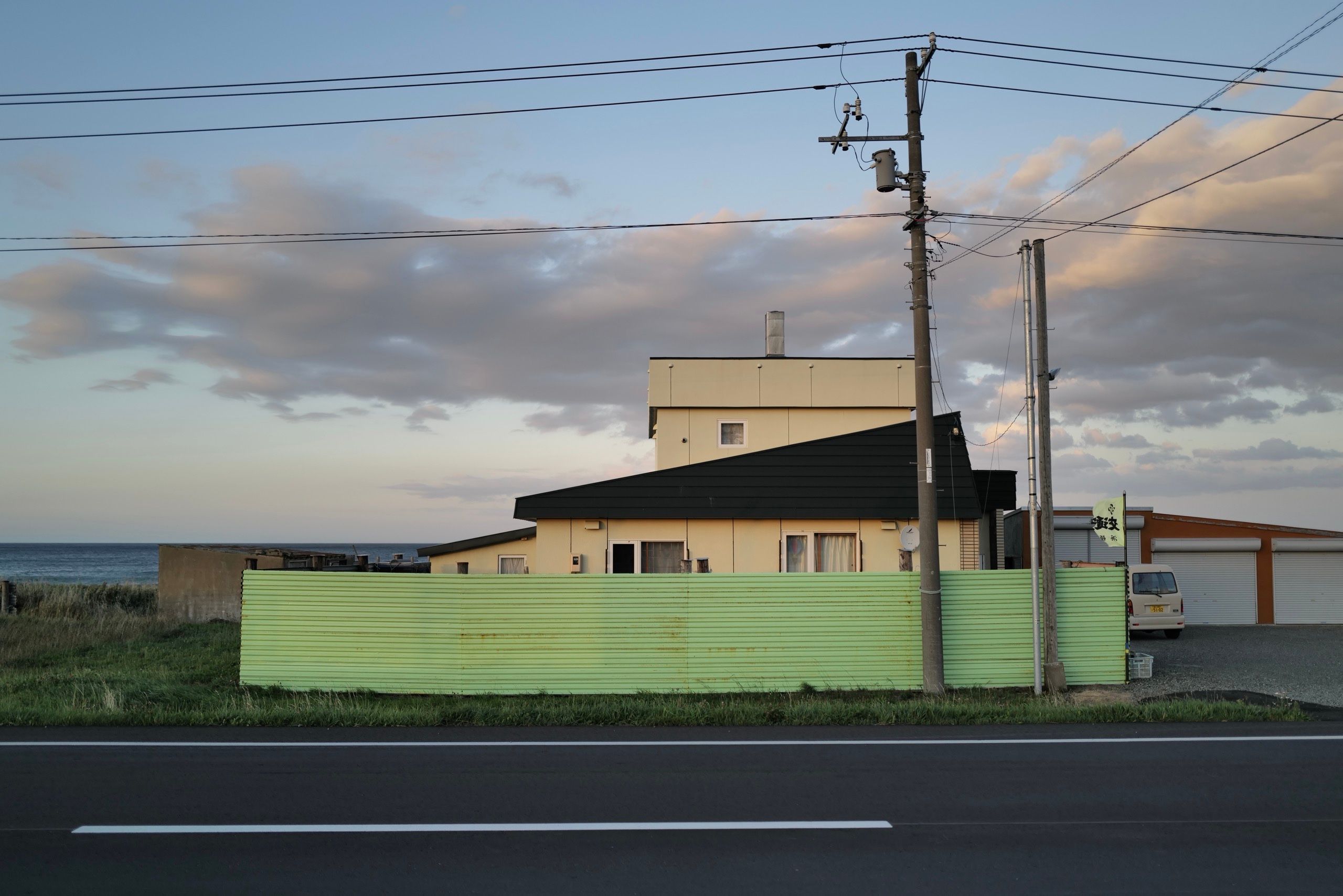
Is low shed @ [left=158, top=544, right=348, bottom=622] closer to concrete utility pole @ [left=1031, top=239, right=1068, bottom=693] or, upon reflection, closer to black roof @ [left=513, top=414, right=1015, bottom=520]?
black roof @ [left=513, top=414, right=1015, bottom=520]

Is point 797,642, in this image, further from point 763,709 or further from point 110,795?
point 110,795

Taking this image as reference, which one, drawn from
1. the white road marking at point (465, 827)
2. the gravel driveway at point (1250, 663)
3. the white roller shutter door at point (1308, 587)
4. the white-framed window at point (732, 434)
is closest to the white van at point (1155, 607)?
the gravel driveway at point (1250, 663)

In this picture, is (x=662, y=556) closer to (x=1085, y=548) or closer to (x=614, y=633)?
(x=614, y=633)


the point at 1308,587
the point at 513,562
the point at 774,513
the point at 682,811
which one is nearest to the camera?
the point at 682,811

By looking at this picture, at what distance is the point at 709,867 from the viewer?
6340mm

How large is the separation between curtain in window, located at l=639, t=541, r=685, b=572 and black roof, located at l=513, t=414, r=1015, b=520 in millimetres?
690

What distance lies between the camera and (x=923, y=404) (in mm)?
14414

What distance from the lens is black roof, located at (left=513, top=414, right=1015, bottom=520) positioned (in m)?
20.6

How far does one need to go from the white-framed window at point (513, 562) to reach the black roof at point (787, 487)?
17.0 feet

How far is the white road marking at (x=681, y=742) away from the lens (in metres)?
10.6

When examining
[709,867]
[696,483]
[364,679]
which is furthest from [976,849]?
[696,483]

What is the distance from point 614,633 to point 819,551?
7493 mm

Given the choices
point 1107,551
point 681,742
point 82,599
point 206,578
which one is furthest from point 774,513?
point 82,599

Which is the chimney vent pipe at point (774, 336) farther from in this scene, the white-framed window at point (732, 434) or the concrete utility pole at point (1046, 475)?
the concrete utility pole at point (1046, 475)
